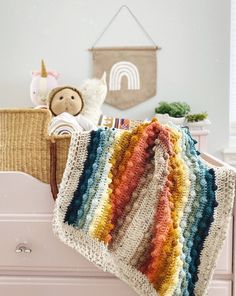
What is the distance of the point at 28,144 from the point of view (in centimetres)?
113

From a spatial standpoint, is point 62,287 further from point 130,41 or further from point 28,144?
point 130,41

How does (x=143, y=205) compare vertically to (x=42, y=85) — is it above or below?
below

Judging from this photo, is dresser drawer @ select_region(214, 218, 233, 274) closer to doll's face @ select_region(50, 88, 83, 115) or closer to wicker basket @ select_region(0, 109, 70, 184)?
wicker basket @ select_region(0, 109, 70, 184)

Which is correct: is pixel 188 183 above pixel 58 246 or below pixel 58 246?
above

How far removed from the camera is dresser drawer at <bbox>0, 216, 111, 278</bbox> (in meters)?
1.13

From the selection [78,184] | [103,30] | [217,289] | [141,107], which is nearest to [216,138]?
[141,107]

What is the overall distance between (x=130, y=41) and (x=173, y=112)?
428mm

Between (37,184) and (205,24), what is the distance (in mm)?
1338

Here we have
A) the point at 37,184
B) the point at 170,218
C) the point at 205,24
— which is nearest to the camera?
the point at 170,218

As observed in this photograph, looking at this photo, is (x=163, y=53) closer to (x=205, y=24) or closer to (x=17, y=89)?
(x=205, y=24)

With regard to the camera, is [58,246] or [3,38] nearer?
[58,246]

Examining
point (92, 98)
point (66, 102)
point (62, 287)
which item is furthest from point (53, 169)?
point (92, 98)

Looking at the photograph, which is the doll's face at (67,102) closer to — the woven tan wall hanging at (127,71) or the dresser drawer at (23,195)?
the dresser drawer at (23,195)

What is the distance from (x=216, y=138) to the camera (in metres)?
2.12
